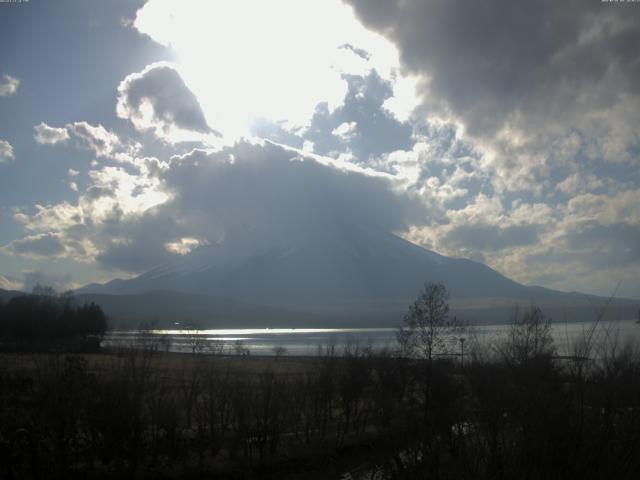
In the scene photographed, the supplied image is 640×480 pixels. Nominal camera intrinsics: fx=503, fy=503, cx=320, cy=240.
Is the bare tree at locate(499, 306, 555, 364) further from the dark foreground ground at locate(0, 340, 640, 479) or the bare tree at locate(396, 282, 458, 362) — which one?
the bare tree at locate(396, 282, 458, 362)

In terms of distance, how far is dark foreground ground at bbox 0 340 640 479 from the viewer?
5.73 meters

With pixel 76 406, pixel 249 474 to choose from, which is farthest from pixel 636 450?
pixel 249 474

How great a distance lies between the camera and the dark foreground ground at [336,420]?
573 cm

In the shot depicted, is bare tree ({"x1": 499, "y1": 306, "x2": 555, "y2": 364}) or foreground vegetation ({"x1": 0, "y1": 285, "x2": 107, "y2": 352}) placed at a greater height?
bare tree ({"x1": 499, "y1": 306, "x2": 555, "y2": 364})

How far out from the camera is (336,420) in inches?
1220

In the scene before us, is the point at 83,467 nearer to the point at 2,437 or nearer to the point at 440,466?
the point at 2,437

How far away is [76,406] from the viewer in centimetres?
1764

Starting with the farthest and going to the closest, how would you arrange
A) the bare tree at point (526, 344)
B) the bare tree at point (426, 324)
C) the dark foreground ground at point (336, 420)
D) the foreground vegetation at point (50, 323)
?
the foreground vegetation at point (50, 323) < the bare tree at point (426, 324) < the bare tree at point (526, 344) < the dark foreground ground at point (336, 420)

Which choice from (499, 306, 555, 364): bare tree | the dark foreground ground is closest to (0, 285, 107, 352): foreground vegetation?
the dark foreground ground

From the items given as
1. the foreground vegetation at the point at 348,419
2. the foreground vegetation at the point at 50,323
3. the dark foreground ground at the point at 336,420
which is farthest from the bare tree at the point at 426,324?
the foreground vegetation at the point at 50,323

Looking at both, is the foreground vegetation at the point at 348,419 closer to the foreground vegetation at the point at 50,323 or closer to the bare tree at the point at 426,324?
the bare tree at the point at 426,324

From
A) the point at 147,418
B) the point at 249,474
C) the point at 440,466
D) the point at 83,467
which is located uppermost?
the point at 440,466

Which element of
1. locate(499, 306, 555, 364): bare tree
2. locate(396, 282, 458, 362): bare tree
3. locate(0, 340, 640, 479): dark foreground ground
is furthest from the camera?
locate(396, 282, 458, 362): bare tree

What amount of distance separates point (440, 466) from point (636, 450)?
2.23 meters
